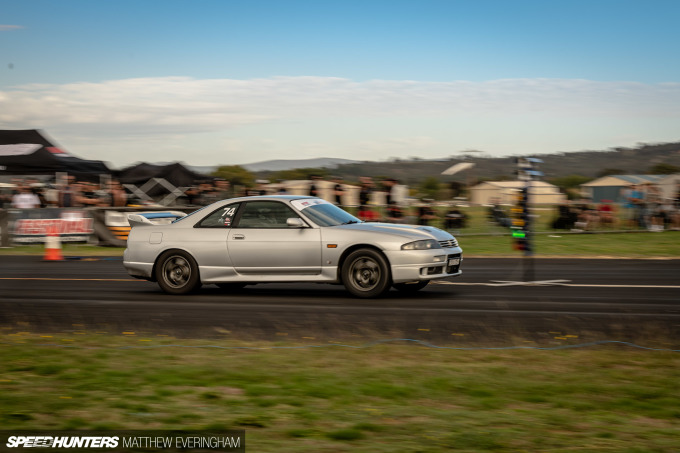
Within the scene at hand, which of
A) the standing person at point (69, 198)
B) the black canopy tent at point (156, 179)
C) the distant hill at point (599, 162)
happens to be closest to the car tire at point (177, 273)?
the standing person at point (69, 198)

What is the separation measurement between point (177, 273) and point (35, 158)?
15.3 m

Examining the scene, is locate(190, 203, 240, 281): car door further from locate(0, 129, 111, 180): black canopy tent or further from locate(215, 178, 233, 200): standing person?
locate(0, 129, 111, 180): black canopy tent

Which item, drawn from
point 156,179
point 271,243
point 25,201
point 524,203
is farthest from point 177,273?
point 156,179

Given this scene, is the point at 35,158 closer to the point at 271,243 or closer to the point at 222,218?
the point at 222,218

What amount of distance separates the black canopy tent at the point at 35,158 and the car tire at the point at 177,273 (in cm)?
1500

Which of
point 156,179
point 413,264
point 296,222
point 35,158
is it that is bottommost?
point 413,264

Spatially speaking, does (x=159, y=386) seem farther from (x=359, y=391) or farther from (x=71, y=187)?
(x=71, y=187)

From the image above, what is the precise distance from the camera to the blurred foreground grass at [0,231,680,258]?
1897 centimetres

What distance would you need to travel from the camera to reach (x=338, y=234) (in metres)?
11.3

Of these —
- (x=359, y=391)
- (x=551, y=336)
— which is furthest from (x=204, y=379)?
(x=551, y=336)

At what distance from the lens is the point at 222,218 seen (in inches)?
473

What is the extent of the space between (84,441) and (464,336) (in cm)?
452

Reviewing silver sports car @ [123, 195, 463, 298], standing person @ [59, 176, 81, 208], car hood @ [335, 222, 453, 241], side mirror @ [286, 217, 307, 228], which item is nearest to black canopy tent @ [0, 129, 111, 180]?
standing person @ [59, 176, 81, 208]
